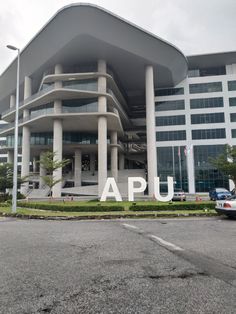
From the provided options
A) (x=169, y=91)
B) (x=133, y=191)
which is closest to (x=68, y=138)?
(x=169, y=91)

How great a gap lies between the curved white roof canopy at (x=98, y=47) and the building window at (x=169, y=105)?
4287 millimetres

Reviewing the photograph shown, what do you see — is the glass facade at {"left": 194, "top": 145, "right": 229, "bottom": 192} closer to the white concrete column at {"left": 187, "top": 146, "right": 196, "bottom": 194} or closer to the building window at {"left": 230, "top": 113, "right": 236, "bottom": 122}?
the white concrete column at {"left": 187, "top": 146, "right": 196, "bottom": 194}

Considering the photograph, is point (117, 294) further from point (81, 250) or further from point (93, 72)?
point (93, 72)

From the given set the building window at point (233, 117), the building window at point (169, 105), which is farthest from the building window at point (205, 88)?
the building window at point (233, 117)

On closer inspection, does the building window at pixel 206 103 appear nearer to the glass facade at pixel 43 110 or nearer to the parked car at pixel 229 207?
the glass facade at pixel 43 110

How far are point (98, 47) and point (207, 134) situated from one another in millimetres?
26566

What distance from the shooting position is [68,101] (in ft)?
144

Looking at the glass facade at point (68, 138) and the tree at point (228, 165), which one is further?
the glass facade at point (68, 138)

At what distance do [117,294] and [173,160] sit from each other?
162 feet

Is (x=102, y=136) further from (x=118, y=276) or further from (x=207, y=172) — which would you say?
(x=118, y=276)

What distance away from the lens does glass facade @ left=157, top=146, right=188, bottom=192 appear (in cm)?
5141

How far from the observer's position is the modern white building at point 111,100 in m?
40.6

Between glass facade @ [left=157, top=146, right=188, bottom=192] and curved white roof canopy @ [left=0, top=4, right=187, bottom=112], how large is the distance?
1428 centimetres

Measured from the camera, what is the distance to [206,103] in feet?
174
